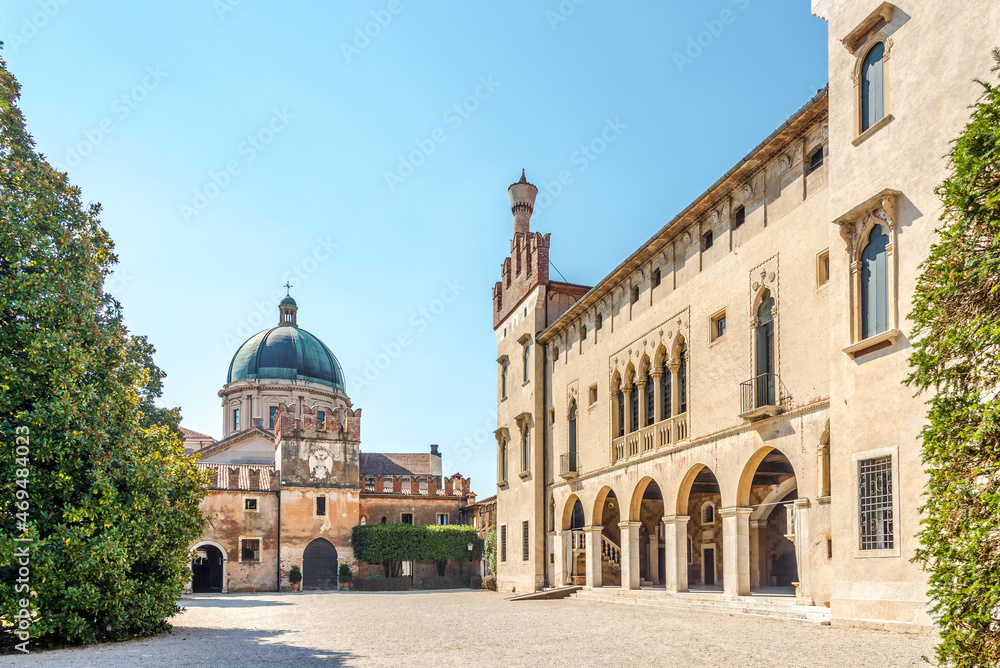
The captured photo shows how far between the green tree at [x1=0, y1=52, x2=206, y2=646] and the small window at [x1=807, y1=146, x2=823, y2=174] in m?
13.5

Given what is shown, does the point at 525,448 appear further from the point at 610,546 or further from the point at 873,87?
the point at 873,87

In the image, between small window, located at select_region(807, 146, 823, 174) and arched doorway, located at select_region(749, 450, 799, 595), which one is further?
arched doorway, located at select_region(749, 450, 799, 595)

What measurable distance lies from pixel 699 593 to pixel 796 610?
19.2 feet

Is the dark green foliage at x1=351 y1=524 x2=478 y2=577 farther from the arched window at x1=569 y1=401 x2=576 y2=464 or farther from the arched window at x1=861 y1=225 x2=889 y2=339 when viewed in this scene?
the arched window at x1=861 y1=225 x2=889 y2=339

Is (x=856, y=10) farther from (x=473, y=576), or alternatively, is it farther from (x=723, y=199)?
(x=473, y=576)

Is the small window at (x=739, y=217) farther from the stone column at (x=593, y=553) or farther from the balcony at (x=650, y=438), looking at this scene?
the stone column at (x=593, y=553)

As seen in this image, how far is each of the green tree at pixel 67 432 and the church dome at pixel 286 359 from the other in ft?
158

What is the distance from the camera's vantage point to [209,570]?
1842 inches

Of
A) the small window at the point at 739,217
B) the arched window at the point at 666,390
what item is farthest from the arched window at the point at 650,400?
the small window at the point at 739,217

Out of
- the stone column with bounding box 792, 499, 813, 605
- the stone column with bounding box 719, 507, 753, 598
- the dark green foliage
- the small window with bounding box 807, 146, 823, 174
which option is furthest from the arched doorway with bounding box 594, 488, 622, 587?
the dark green foliage

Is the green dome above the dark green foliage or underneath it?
above

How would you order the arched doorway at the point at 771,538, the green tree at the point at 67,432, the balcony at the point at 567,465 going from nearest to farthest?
1. the green tree at the point at 67,432
2. the arched doorway at the point at 771,538
3. the balcony at the point at 567,465

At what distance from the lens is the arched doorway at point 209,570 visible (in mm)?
46312

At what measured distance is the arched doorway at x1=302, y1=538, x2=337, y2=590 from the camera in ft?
→ 157
